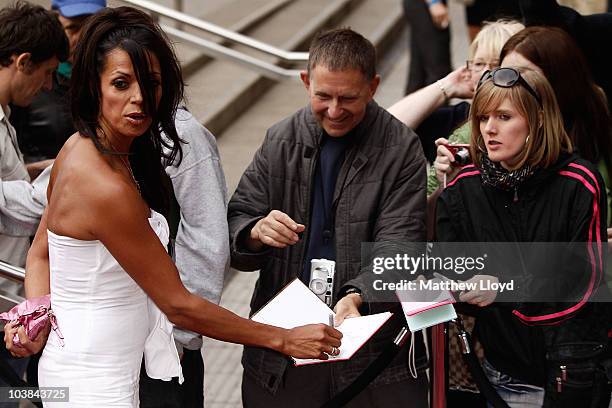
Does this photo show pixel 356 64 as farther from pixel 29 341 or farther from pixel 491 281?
pixel 29 341

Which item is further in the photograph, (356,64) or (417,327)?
(356,64)

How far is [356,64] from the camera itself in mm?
3420

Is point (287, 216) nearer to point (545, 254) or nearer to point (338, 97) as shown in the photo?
point (338, 97)

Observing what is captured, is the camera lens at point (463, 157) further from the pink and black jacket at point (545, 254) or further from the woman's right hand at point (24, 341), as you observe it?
the woman's right hand at point (24, 341)

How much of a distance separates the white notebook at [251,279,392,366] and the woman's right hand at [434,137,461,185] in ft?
2.46

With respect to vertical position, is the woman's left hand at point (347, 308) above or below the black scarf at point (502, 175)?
below

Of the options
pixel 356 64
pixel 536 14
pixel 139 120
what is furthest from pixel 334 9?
pixel 139 120

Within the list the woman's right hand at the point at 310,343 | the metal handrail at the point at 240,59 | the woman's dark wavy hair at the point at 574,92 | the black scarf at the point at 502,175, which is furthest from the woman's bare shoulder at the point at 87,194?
the metal handrail at the point at 240,59

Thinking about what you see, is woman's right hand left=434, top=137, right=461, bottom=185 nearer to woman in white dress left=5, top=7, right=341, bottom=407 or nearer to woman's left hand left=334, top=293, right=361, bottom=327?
woman's left hand left=334, top=293, right=361, bottom=327

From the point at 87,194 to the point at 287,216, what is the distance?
2.62 feet

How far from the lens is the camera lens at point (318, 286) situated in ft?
11.1

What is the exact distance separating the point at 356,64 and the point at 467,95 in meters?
0.92

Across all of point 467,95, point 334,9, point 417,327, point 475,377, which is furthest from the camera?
point 334,9

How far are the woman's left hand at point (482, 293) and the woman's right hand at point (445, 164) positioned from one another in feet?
1.56
